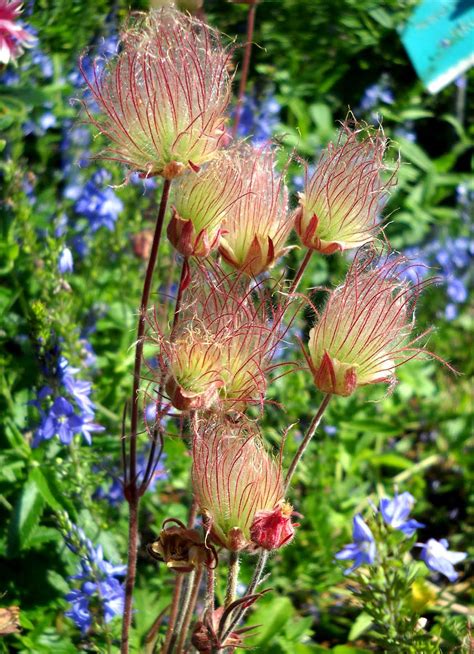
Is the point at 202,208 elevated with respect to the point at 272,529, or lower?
elevated

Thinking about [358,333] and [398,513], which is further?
[398,513]

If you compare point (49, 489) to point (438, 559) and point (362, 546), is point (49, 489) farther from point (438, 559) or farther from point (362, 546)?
point (438, 559)

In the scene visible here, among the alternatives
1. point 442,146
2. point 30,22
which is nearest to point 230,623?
point 30,22

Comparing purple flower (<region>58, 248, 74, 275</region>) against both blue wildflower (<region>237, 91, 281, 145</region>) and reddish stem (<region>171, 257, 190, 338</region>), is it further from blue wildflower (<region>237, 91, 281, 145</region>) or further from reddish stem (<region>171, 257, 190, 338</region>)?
blue wildflower (<region>237, 91, 281, 145</region>)

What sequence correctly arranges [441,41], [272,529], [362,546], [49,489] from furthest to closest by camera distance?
[441,41] → [49,489] → [362,546] → [272,529]

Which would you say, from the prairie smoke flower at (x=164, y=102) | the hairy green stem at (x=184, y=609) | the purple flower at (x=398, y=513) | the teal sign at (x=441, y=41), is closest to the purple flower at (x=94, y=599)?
the hairy green stem at (x=184, y=609)

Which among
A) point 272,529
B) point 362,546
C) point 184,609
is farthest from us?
point 362,546

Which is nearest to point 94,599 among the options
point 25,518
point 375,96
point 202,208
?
point 25,518
